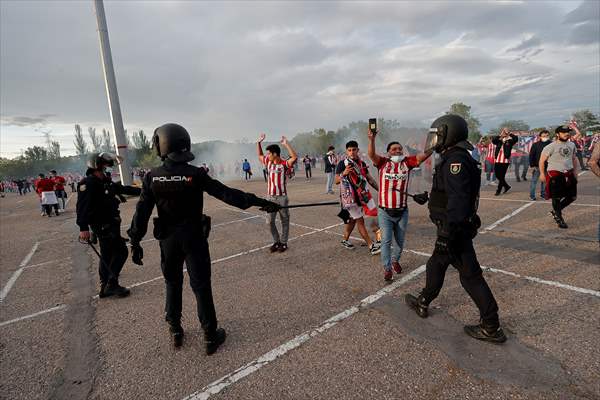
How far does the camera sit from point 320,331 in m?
3.02

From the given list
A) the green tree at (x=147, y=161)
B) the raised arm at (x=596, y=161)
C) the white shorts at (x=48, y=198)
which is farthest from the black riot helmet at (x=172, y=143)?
the green tree at (x=147, y=161)

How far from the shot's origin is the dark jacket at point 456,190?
2.55 metres

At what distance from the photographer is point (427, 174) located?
1425 cm

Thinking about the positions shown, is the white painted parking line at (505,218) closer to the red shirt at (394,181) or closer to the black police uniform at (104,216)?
the red shirt at (394,181)

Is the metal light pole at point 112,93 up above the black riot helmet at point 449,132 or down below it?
above

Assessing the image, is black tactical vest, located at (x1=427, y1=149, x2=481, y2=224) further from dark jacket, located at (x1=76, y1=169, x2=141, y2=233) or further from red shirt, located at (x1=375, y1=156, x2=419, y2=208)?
dark jacket, located at (x1=76, y1=169, x2=141, y2=233)

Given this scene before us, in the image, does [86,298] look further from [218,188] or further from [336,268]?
[336,268]

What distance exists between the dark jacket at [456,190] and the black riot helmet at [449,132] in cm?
8

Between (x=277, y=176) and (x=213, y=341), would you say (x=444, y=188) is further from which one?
(x=277, y=176)

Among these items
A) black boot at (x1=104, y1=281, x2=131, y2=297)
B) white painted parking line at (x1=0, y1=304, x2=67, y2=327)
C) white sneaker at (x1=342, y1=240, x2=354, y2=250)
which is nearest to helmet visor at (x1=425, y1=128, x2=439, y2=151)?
white sneaker at (x1=342, y1=240, x2=354, y2=250)

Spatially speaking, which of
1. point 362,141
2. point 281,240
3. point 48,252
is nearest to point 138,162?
point 362,141

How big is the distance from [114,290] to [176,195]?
8.60ft

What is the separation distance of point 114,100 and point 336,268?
627 inches

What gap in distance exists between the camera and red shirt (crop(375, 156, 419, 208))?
389 cm
